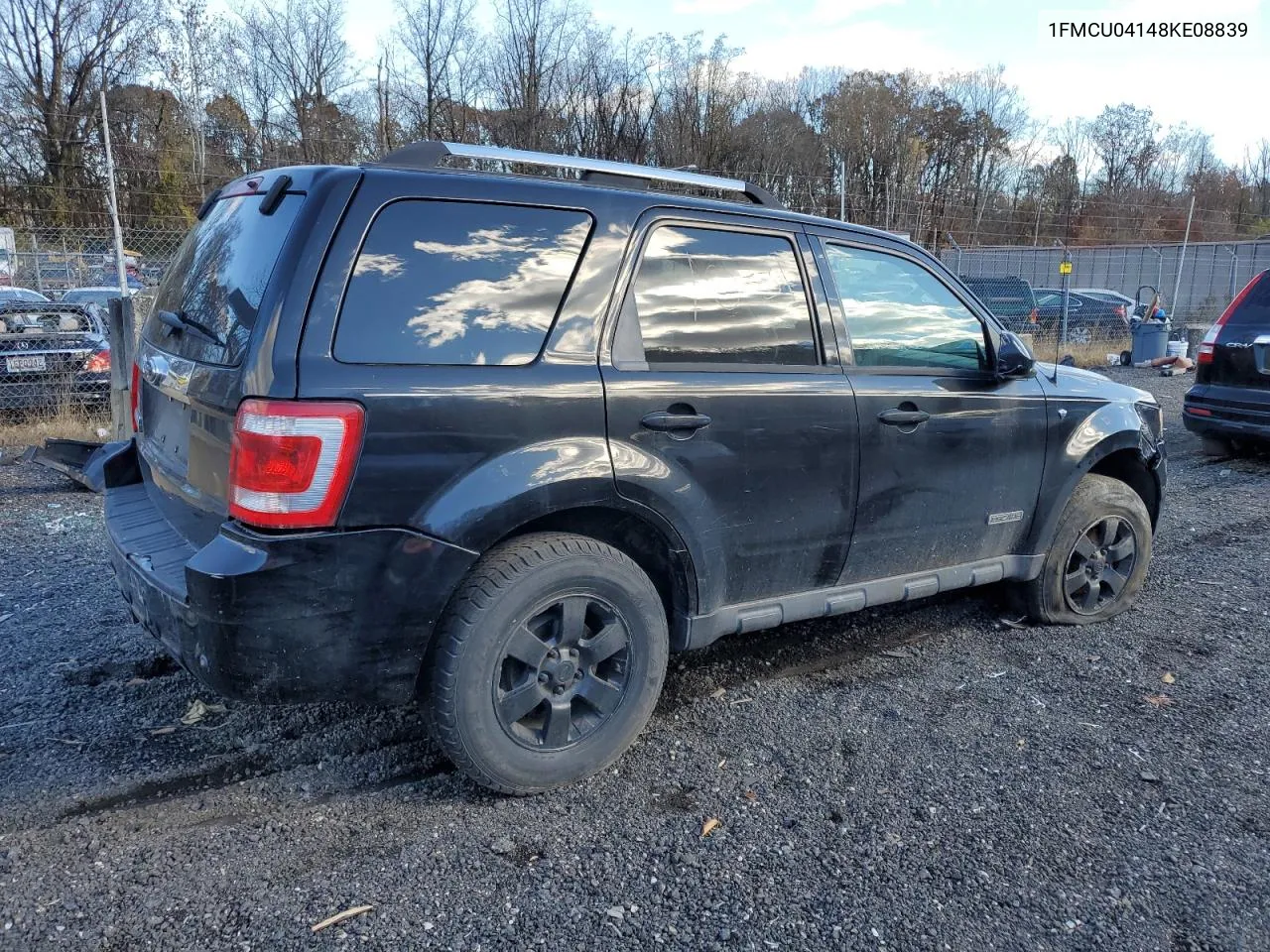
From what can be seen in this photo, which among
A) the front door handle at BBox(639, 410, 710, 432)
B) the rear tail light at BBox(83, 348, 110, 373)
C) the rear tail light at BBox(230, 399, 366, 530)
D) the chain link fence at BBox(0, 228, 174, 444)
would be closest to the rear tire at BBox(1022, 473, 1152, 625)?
the front door handle at BBox(639, 410, 710, 432)

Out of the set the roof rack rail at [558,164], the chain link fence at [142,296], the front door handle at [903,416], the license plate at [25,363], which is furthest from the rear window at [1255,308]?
the license plate at [25,363]

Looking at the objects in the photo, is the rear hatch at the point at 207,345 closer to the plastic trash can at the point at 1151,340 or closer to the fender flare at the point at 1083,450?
the fender flare at the point at 1083,450

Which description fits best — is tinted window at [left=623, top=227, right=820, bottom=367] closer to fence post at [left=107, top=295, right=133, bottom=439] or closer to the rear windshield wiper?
the rear windshield wiper

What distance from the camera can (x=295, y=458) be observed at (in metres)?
2.45

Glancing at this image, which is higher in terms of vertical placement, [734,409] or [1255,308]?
[1255,308]

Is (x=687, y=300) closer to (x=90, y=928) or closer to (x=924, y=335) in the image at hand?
(x=924, y=335)

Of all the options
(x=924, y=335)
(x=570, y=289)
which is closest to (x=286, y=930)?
(x=570, y=289)

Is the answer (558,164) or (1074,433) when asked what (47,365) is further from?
(1074,433)

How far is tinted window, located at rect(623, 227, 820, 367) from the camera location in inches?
122

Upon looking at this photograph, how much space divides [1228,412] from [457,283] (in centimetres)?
771

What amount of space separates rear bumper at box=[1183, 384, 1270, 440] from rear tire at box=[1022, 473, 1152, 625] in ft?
13.7

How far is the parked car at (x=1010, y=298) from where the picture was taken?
60.2ft

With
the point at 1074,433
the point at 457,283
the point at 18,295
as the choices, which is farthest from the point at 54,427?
the point at 1074,433

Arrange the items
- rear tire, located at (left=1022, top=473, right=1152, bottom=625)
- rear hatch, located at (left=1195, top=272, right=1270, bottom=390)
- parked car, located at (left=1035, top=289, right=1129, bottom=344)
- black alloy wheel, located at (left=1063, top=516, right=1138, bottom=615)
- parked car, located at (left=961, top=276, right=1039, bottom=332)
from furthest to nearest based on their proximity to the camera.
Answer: parked car, located at (left=1035, top=289, right=1129, bottom=344) < parked car, located at (left=961, top=276, right=1039, bottom=332) < rear hatch, located at (left=1195, top=272, right=1270, bottom=390) < black alloy wheel, located at (left=1063, top=516, right=1138, bottom=615) < rear tire, located at (left=1022, top=473, right=1152, bottom=625)
